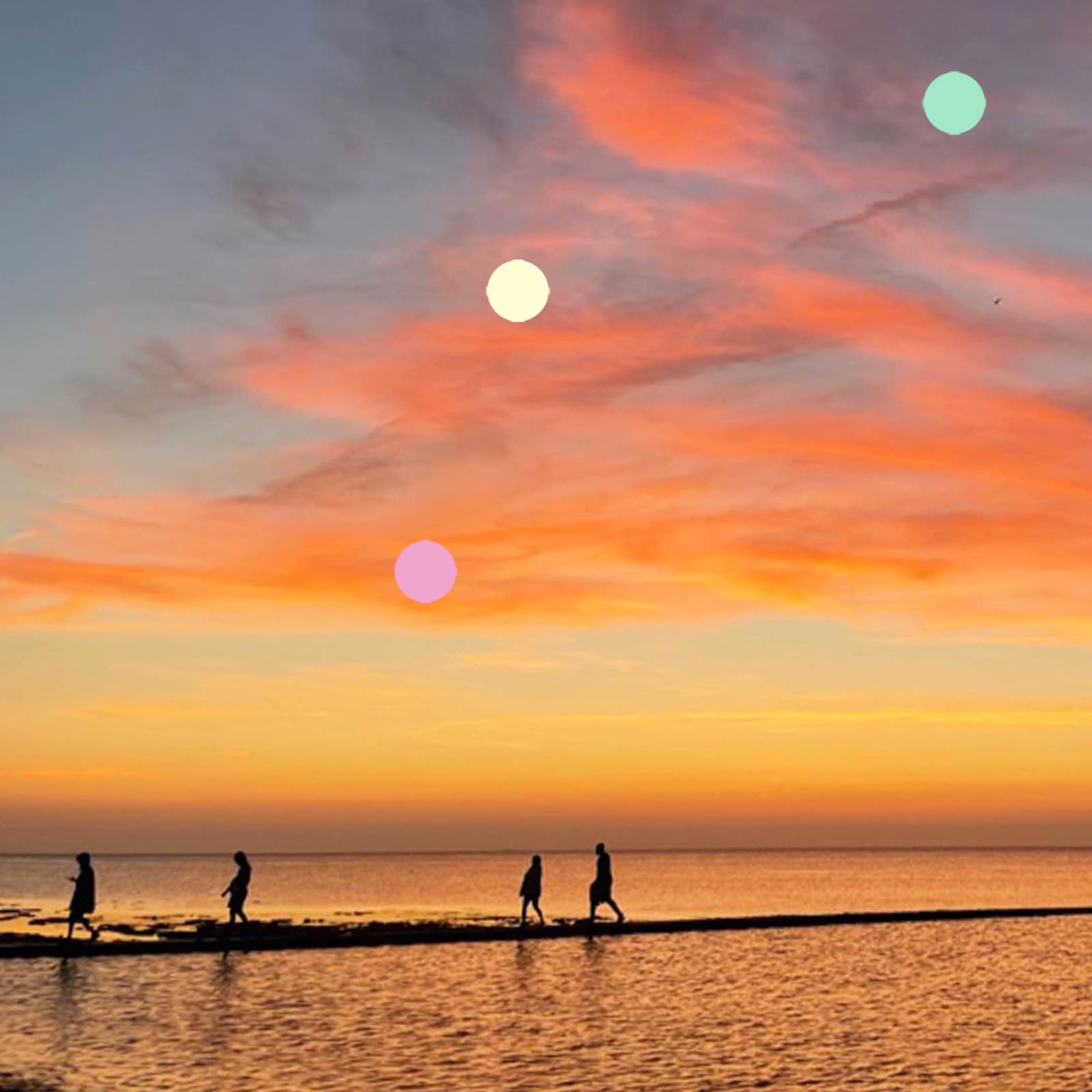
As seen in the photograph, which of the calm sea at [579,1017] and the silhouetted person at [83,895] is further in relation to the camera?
the silhouetted person at [83,895]

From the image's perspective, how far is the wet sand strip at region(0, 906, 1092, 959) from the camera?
4150cm

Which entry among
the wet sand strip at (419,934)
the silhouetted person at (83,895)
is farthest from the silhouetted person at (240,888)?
the silhouetted person at (83,895)

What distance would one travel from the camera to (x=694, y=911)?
93.4 metres

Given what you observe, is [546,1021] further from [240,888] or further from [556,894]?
[556,894]

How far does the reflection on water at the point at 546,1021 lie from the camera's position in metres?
24.6

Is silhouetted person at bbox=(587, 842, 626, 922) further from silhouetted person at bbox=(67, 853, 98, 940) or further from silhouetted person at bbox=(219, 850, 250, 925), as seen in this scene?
silhouetted person at bbox=(67, 853, 98, 940)

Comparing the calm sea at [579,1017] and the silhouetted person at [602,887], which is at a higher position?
the silhouetted person at [602,887]

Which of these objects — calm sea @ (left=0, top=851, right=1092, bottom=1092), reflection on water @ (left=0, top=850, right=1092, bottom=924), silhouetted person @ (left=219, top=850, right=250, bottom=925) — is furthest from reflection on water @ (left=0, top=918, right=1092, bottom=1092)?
reflection on water @ (left=0, top=850, right=1092, bottom=924)

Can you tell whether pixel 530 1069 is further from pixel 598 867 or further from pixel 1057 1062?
pixel 598 867

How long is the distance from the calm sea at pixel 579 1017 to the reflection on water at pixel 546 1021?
0.08m

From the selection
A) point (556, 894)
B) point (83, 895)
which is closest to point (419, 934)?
point (83, 895)

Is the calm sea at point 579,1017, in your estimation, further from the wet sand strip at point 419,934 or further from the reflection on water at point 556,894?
the reflection on water at point 556,894

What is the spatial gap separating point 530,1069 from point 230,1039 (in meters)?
5.69

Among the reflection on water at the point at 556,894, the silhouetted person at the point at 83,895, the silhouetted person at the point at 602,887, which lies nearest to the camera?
the silhouetted person at the point at 83,895
